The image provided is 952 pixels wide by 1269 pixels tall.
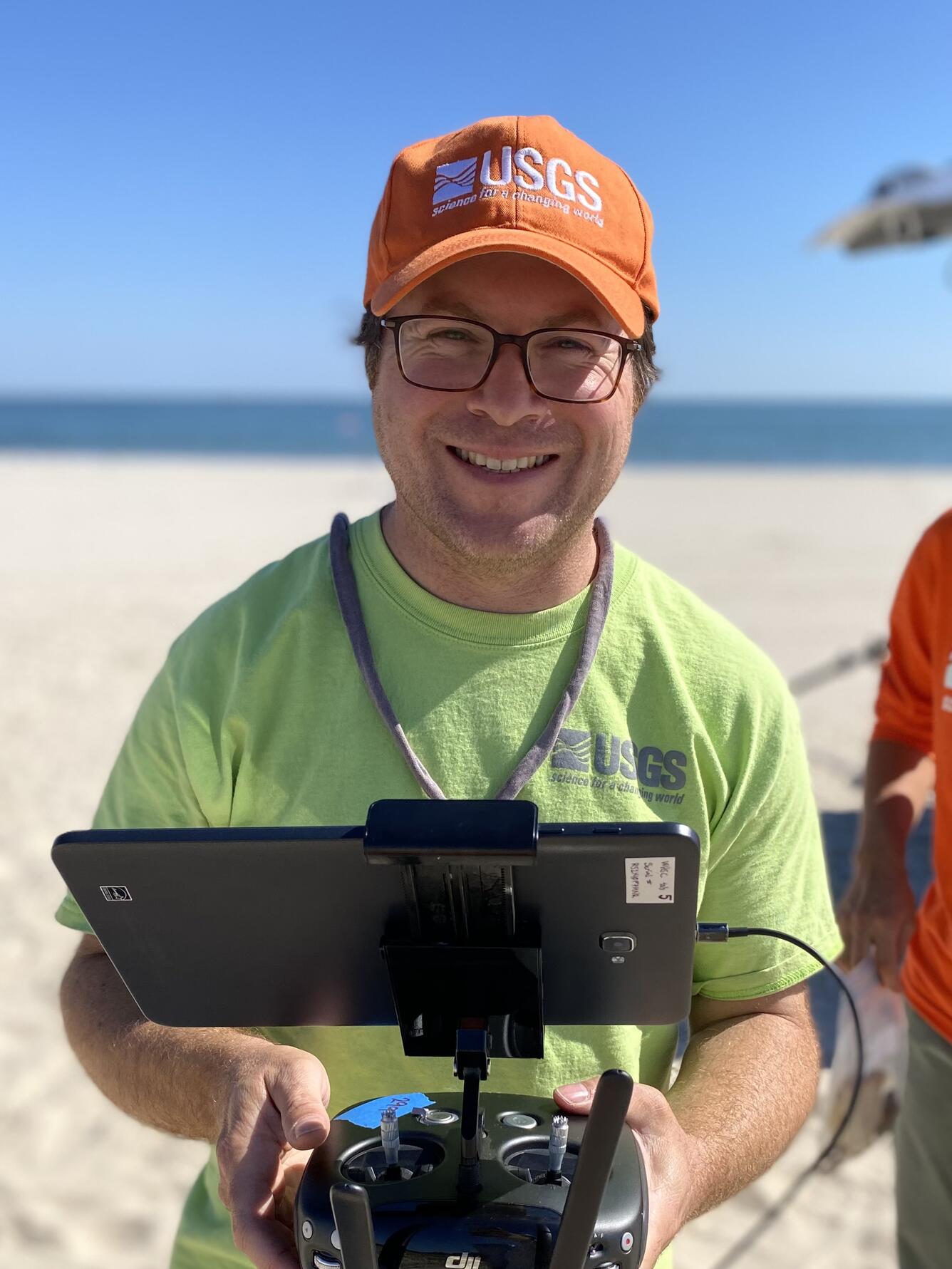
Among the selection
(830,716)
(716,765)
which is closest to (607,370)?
(716,765)

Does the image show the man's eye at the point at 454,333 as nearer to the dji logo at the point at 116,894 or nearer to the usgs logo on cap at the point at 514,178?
the usgs logo on cap at the point at 514,178

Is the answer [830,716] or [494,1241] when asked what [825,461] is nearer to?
[830,716]

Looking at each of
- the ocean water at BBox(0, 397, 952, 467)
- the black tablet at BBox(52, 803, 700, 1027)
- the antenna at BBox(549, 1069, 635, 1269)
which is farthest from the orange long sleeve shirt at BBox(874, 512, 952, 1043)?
the ocean water at BBox(0, 397, 952, 467)

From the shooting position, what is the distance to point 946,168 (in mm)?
6398

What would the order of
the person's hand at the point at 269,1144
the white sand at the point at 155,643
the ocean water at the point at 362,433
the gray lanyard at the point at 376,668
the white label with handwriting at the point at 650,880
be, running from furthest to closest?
the ocean water at the point at 362,433 < the white sand at the point at 155,643 < the gray lanyard at the point at 376,668 < the person's hand at the point at 269,1144 < the white label with handwriting at the point at 650,880

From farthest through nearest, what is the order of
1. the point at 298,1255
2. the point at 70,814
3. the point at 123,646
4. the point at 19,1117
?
the point at 123,646, the point at 70,814, the point at 19,1117, the point at 298,1255

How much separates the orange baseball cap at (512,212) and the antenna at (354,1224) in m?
1.22

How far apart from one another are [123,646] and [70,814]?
3.36 meters

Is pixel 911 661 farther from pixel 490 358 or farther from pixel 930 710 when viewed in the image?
pixel 490 358

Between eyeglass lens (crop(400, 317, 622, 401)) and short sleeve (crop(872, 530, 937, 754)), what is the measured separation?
51.7 inches

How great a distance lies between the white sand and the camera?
3494 millimetres

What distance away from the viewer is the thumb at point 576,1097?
125cm

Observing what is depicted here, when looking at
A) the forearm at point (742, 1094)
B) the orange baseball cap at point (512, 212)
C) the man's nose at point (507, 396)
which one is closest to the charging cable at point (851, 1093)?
the forearm at point (742, 1094)

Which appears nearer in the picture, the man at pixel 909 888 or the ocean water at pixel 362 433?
the man at pixel 909 888
